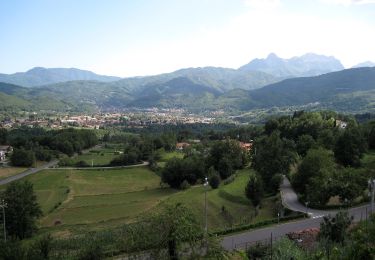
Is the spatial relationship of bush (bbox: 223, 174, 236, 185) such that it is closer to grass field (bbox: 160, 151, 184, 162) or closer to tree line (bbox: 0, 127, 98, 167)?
grass field (bbox: 160, 151, 184, 162)

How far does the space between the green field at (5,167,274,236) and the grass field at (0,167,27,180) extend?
15.8 ft

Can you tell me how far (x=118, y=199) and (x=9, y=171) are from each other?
3758 cm

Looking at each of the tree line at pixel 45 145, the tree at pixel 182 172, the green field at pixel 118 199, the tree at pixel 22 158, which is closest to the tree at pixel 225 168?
the green field at pixel 118 199

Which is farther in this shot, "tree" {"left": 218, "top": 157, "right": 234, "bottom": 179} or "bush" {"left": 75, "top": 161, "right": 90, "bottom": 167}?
"bush" {"left": 75, "top": 161, "right": 90, "bottom": 167}

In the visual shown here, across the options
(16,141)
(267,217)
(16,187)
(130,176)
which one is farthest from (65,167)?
(267,217)

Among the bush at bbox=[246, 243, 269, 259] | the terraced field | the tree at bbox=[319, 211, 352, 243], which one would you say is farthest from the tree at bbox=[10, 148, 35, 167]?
the tree at bbox=[319, 211, 352, 243]

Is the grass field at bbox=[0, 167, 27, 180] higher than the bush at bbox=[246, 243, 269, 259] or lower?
lower

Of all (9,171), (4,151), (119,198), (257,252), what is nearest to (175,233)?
(257,252)

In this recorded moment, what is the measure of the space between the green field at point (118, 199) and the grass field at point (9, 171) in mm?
4826

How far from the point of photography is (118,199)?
6550cm

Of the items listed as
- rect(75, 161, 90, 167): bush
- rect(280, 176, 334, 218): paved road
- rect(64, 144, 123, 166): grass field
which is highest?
rect(280, 176, 334, 218): paved road

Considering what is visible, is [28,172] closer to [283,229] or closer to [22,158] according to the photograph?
[22,158]

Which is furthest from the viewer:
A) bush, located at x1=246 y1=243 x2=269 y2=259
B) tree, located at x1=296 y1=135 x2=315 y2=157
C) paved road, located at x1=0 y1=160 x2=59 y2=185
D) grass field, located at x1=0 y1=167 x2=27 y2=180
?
grass field, located at x1=0 y1=167 x2=27 y2=180

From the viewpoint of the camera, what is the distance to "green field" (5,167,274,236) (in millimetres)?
48125
